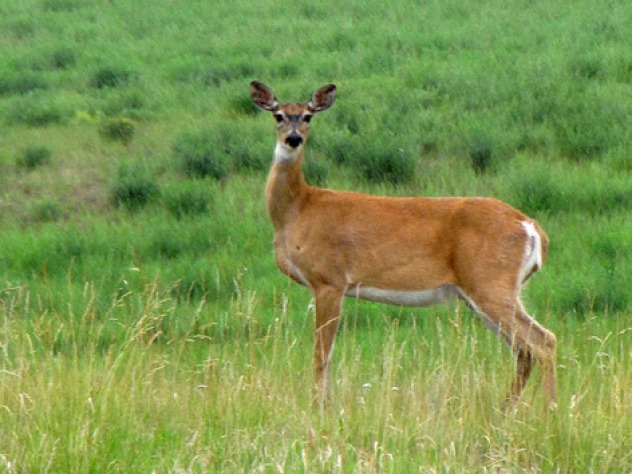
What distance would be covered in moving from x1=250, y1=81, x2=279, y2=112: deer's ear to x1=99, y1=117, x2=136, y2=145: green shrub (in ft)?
16.3

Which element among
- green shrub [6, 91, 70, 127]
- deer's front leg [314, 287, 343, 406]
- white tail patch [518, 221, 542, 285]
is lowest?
green shrub [6, 91, 70, 127]

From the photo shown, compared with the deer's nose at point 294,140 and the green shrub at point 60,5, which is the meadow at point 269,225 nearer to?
the green shrub at point 60,5

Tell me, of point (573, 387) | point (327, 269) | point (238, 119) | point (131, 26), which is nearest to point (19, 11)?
point (131, 26)

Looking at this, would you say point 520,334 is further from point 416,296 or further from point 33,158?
point 33,158

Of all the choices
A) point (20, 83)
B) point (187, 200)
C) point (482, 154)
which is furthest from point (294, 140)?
point (20, 83)

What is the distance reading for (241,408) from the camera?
5418mm

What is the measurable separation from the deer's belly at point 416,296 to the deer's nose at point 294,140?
1.08 meters

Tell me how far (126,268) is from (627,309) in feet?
11.2

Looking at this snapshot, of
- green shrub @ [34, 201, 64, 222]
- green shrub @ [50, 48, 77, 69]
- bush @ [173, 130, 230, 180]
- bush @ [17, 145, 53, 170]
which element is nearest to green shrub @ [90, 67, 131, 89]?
green shrub @ [50, 48, 77, 69]

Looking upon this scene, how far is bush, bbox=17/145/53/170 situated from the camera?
12.0 metres

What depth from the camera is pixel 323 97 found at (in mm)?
8250

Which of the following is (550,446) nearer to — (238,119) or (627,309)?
(627,309)

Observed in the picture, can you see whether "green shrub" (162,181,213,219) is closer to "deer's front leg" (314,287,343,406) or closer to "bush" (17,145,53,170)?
"bush" (17,145,53,170)

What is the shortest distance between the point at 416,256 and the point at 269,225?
2.90 meters
